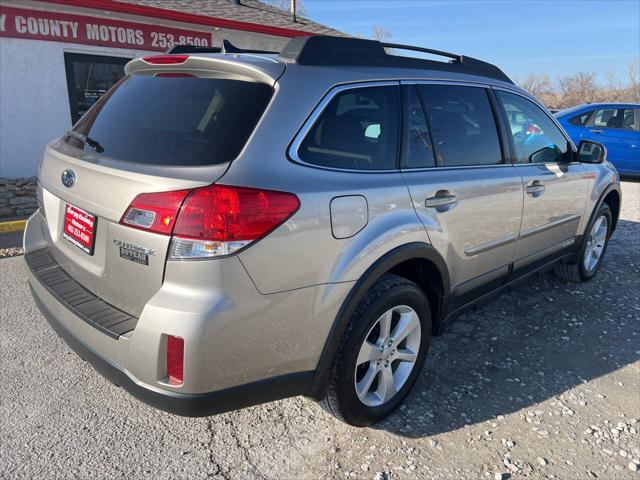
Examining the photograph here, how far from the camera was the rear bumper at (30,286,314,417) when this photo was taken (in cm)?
191

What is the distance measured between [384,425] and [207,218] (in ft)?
5.03

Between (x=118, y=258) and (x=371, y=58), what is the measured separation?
1567mm

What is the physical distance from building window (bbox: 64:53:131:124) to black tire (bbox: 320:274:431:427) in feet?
24.1

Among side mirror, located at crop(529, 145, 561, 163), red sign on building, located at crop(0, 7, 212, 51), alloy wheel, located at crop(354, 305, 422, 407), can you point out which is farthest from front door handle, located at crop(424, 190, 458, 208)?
red sign on building, located at crop(0, 7, 212, 51)

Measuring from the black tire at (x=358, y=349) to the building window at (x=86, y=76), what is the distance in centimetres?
735

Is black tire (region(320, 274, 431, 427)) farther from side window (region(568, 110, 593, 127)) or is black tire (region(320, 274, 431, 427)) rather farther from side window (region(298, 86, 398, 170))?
side window (region(568, 110, 593, 127))

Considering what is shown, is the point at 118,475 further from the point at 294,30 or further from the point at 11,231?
the point at 294,30

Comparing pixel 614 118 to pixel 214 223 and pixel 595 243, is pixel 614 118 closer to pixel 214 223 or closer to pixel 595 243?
pixel 595 243

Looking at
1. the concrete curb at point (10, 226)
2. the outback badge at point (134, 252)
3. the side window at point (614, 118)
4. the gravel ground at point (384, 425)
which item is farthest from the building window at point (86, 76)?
the side window at point (614, 118)

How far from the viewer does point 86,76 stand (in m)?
8.44

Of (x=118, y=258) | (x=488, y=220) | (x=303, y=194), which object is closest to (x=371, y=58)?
(x=303, y=194)

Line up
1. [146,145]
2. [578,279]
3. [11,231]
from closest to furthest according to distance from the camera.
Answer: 1. [146,145]
2. [578,279]
3. [11,231]

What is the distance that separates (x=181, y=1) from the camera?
9.75 m

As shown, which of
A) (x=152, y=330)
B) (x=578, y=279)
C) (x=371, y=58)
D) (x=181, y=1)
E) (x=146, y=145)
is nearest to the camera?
(x=152, y=330)
